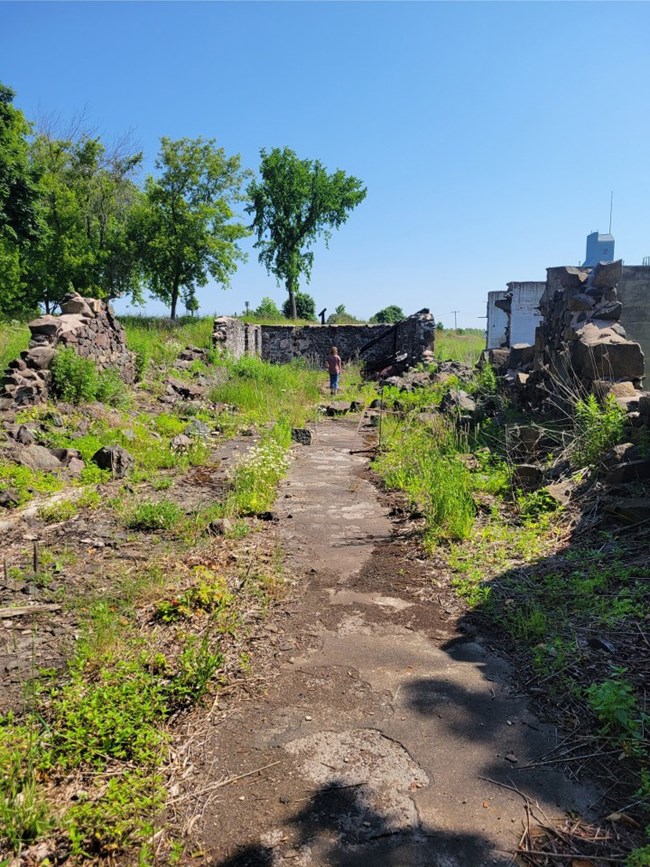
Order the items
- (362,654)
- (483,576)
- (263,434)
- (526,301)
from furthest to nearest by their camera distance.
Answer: (526,301), (263,434), (483,576), (362,654)

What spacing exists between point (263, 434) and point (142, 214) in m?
20.1

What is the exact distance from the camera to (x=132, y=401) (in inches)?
416

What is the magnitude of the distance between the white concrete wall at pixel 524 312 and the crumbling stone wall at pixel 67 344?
12907 millimetres

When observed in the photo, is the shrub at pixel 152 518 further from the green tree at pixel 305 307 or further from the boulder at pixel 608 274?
the green tree at pixel 305 307

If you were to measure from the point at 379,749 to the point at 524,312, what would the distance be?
18708mm

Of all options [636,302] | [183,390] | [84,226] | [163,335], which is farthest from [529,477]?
[84,226]

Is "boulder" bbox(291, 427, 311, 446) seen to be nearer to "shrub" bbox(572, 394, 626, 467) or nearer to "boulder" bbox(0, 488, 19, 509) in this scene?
"shrub" bbox(572, 394, 626, 467)

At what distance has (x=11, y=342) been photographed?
1073cm

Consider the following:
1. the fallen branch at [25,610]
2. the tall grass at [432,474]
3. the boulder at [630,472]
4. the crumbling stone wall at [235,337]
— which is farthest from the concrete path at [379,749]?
the crumbling stone wall at [235,337]

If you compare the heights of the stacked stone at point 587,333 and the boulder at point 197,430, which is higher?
the stacked stone at point 587,333

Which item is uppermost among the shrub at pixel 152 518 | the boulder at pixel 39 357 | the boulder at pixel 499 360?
the boulder at pixel 499 360

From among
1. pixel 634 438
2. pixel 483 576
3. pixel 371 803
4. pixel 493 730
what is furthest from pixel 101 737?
pixel 634 438

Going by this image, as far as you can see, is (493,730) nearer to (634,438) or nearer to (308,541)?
(308,541)

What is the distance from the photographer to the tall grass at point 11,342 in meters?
9.75
